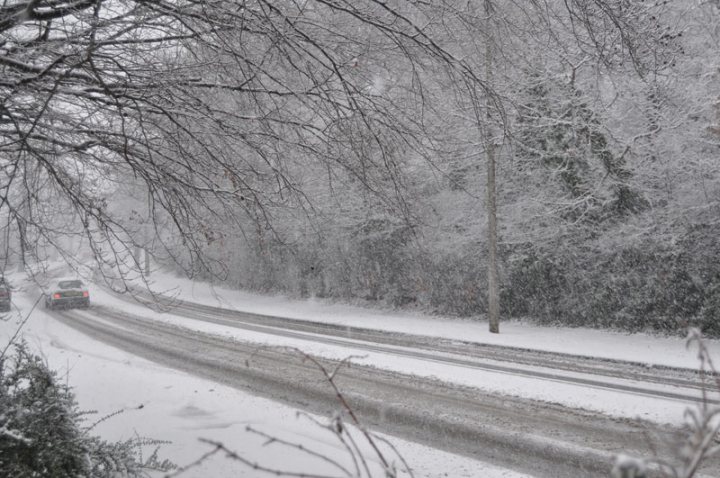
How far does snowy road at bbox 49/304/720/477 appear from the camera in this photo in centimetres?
634

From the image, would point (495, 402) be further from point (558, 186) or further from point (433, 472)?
point (558, 186)

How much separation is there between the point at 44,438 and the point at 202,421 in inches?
149

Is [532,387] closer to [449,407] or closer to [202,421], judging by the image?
[449,407]

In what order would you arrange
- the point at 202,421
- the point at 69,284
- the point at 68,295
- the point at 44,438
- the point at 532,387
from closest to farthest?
the point at 44,438 → the point at 202,421 → the point at 532,387 → the point at 68,295 → the point at 69,284

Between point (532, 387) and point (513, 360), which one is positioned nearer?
point (532, 387)

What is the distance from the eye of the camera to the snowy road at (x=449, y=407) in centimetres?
634

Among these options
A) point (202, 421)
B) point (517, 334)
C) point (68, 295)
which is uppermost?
point (517, 334)

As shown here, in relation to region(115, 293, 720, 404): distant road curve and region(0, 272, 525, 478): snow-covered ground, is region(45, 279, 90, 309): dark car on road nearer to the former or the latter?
region(115, 293, 720, 404): distant road curve

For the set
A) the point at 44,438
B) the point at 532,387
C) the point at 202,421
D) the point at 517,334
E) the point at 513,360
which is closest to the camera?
the point at 44,438

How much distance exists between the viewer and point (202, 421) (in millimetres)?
7848

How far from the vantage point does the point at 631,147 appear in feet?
47.6

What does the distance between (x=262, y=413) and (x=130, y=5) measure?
6.25 meters

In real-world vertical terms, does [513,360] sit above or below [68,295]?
below

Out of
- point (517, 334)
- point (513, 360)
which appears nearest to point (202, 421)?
point (513, 360)
